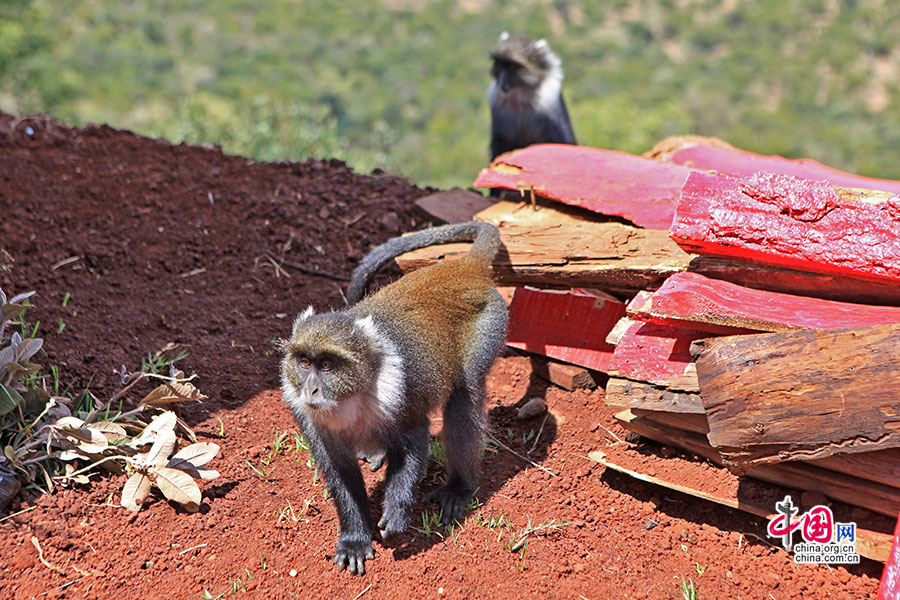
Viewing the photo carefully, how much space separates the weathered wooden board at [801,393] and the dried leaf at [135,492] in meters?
2.43

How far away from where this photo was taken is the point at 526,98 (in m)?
9.04

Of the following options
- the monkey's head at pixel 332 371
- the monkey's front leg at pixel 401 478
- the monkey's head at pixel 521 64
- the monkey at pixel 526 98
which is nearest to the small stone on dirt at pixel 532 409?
the monkey's front leg at pixel 401 478

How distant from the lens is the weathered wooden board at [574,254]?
13.0ft

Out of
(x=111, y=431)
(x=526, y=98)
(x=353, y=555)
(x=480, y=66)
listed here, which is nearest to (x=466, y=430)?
(x=353, y=555)

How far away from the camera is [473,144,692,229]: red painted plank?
4.38 meters

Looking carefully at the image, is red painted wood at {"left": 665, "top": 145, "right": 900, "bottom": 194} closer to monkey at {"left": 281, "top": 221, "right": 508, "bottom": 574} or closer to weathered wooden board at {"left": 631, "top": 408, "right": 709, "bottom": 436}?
weathered wooden board at {"left": 631, "top": 408, "right": 709, "bottom": 436}

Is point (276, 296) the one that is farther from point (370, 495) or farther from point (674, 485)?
point (674, 485)

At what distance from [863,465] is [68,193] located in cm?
514

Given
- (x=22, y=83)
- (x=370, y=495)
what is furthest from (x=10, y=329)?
(x=22, y=83)

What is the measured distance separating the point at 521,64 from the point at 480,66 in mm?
29982

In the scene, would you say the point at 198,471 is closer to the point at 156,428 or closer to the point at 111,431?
the point at 156,428

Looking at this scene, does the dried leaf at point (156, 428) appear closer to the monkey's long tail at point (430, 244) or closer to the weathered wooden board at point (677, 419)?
the monkey's long tail at point (430, 244)

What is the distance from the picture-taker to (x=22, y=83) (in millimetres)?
16781

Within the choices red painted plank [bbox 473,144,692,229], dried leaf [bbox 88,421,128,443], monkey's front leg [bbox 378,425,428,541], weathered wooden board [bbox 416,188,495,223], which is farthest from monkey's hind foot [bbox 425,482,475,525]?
weathered wooden board [bbox 416,188,495,223]
